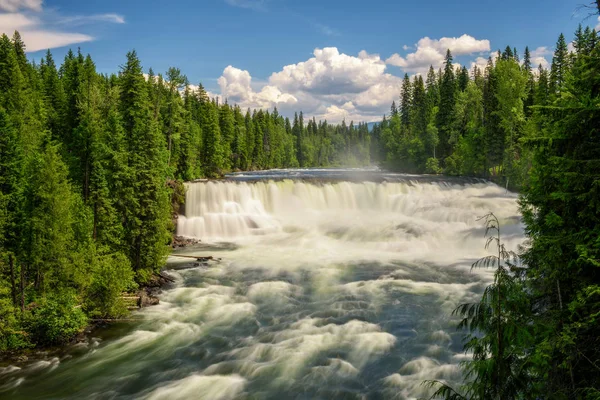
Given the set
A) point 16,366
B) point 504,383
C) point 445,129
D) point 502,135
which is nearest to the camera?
point 504,383

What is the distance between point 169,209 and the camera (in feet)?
88.2

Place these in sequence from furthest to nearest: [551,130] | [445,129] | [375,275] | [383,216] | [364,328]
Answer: [445,129] < [383,216] < [375,275] < [364,328] < [551,130]

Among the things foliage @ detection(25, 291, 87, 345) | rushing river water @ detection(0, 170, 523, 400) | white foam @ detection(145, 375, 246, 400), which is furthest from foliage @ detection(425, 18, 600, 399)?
foliage @ detection(25, 291, 87, 345)

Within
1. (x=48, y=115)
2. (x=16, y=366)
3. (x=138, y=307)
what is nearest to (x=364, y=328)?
(x=138, y=307)

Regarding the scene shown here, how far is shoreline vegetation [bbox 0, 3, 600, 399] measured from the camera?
268 inches

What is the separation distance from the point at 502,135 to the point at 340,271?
1575 inches

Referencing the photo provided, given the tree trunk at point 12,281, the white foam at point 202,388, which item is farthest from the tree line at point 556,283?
the tree trunk at point 12,281

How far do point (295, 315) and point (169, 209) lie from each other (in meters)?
12.1

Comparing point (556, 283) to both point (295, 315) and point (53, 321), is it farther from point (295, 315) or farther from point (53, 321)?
point (53, 321)

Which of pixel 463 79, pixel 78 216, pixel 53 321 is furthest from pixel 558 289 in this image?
pixel 463 79

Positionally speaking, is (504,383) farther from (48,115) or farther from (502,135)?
(502,135)

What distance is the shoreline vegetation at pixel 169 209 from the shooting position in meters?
6.81

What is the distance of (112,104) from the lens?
36.8m

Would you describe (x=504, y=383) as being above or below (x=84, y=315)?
above
